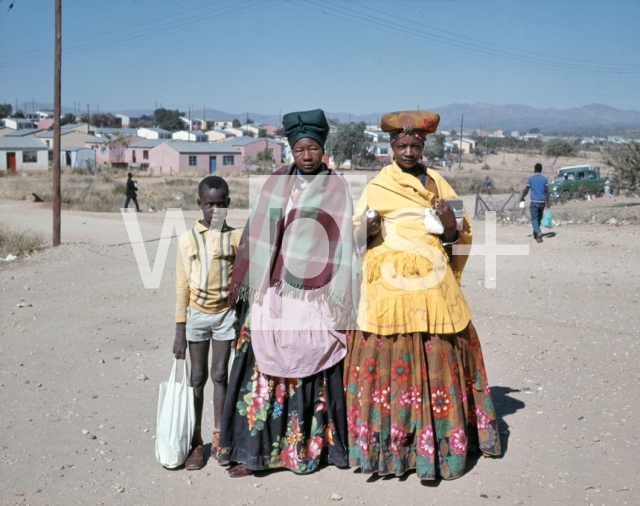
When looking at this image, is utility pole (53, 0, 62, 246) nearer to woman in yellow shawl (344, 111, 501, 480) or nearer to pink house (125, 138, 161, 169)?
woman in yellow shawl (344, 111, 501, 480)

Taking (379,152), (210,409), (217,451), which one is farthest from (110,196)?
(379,152)

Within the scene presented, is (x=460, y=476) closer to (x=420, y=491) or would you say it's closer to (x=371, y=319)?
(x=420, y=491)

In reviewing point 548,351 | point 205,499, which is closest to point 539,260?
point 548,351

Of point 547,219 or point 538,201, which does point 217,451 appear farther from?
point 547,219

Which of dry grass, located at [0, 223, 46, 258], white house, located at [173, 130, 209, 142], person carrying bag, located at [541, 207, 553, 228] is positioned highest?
white house, located at [173, 130, 209, 142]

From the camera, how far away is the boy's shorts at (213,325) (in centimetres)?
396

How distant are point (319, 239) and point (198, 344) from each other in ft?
3.16

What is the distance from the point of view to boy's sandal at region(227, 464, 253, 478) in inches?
155

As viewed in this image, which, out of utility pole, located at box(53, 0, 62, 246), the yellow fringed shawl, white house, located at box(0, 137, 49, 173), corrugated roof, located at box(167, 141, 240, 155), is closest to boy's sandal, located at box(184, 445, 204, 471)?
the yellow fringed shawl

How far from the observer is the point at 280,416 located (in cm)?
390

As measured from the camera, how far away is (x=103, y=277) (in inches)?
397

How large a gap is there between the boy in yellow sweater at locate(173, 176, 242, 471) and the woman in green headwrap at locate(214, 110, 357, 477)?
0.12 m

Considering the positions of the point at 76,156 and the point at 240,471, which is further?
the point at 76,156

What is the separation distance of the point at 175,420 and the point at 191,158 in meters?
56.2
